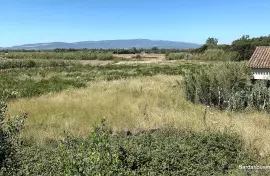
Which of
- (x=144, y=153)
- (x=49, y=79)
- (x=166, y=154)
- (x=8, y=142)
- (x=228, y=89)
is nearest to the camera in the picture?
(x=8, y=142)

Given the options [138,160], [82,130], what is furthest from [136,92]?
[138,160]

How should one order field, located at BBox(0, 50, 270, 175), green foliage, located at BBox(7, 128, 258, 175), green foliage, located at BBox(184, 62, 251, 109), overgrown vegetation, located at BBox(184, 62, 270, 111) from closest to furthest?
green foliage, located at BBox(7, 128, 258, 175)
field, located at BBox(0, 50, 270, 175)
overgrown vegetation, located at BBox(184, 62, 270, 111)
green foliage, located at BBox(184, 62, 251, 109)

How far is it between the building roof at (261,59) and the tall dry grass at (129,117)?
2.49 meters

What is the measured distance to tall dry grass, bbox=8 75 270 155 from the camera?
345 inches

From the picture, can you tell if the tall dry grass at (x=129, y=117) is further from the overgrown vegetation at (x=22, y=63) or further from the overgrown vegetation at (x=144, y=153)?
the overgrown vegetation at (x=22, y=63)

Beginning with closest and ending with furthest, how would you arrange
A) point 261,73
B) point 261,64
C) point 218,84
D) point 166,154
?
1. point 166,154
2. point 261,64
3. point 261,73
4. point 218,84

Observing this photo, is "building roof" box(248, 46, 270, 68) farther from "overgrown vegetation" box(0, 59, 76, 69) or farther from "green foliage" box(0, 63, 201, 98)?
"overgrown vegetation" box(0, 59, 76, 69)

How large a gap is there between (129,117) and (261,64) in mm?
6231

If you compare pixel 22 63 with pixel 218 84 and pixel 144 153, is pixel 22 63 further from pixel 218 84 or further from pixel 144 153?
pixel 144 153

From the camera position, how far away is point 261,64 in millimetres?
12898

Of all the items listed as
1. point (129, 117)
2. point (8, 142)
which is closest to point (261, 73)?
point (129, 117)

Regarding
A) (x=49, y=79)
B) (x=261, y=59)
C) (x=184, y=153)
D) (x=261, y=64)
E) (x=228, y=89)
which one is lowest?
(x=49, y=79)

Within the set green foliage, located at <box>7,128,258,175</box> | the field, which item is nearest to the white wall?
the field

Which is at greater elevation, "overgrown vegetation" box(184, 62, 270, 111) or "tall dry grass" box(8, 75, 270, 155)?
"overgrown vegetation" box(184, 62, 270, 111)
